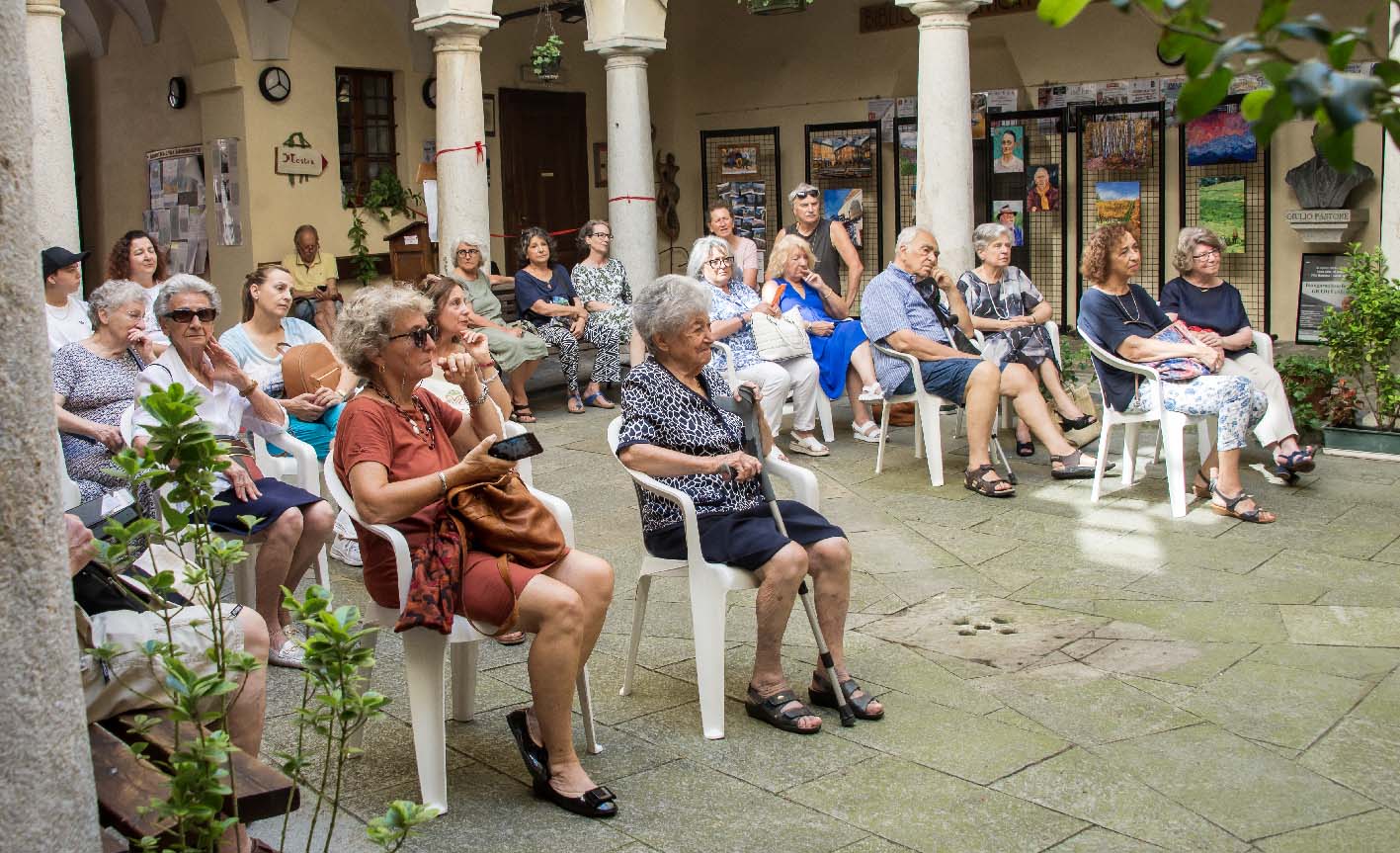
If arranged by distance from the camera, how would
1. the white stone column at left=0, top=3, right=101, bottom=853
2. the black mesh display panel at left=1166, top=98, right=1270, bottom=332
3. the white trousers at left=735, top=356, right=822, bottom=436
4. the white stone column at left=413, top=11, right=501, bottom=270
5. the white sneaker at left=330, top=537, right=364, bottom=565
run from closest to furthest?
the white stone column at left=0, top=3, right=101, bottom=853
the white sneaker at left=330, top=537, right=364, bottom=565
the white trousers at left=735, top=356, right=822, bottom=436
the white stone column at left=413, top=11, right=501, bottom=270
the black mesh display panel at left=1166, top=98, right=1270, bottom=332

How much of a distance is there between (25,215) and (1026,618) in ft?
12.7

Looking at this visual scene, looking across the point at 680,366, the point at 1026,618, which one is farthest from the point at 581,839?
the point at 1026,618

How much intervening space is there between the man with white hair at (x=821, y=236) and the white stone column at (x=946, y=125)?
0.53 metres

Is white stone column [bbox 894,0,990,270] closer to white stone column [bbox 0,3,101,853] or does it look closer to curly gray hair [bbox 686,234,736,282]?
curly gray hair [bbox 686,234,736,282]

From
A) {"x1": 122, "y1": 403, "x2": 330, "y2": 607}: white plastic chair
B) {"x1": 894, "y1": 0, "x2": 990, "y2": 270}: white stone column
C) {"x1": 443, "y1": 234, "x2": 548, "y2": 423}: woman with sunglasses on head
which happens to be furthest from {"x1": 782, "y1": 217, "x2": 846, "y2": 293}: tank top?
{"x1": 122, "y1": 403, "x2": 330, "y2": 607}: white plastic chair

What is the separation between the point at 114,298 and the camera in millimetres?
4891

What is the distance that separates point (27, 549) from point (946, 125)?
25.8ft

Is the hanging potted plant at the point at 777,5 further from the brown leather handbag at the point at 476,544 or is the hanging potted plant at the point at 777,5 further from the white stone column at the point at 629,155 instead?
the brown leather handbag at the point at 476,544

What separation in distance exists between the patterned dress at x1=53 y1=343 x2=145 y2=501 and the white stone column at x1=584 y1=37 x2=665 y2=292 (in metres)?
5.86

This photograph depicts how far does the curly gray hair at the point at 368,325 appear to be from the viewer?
3.79 metres

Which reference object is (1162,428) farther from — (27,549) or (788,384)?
(27,549)

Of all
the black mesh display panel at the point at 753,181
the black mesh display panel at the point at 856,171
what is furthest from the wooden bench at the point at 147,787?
the black mesh display panel at the point at 753,181

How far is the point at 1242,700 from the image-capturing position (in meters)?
4.26

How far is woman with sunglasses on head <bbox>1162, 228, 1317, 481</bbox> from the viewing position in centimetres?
688
